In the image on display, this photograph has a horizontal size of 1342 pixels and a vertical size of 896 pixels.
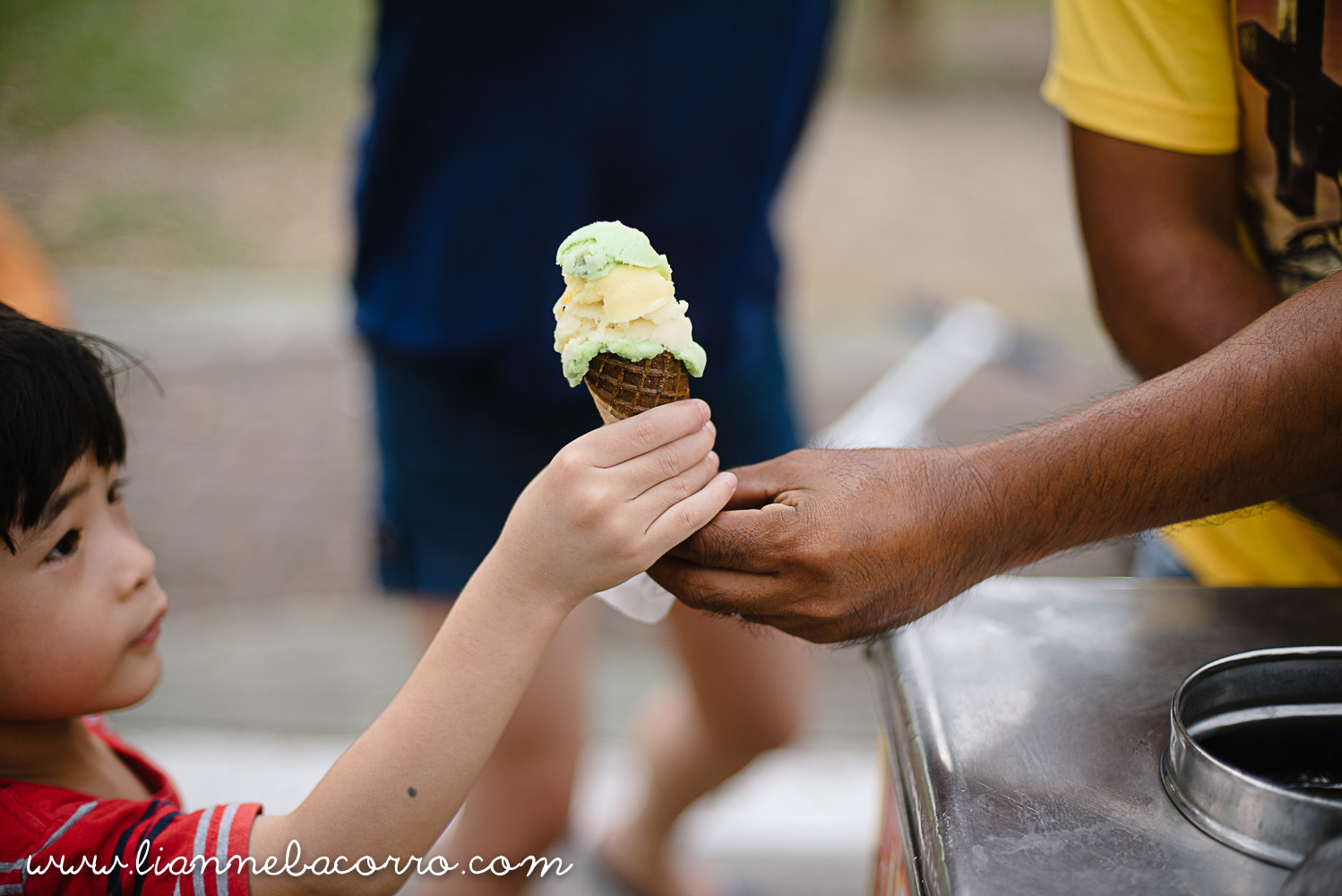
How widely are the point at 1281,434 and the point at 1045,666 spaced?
400 millimetres

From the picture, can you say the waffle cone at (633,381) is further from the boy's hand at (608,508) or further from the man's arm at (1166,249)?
the man's arm at (1166,249)

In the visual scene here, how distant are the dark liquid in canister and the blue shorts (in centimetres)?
111

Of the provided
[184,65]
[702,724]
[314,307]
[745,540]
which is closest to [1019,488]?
[745,540]

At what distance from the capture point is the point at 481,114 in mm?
1701

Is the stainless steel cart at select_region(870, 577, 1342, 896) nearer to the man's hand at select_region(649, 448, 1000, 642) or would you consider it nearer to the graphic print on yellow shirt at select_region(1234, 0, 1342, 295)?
the man's hand at select_region(649, 448, 1000, 642)

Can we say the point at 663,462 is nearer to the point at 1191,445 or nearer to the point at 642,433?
the point at 642,433

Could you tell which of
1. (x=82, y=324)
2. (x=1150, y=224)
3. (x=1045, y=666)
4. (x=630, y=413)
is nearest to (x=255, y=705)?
(x=630, y=413)

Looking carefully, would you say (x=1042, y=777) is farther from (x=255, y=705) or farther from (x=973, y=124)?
(x=973, y=124)

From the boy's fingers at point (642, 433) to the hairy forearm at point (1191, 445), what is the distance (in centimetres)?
36

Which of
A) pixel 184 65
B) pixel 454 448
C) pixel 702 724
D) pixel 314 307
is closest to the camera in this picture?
pixel 454 448

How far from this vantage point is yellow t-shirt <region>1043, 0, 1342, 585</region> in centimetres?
140

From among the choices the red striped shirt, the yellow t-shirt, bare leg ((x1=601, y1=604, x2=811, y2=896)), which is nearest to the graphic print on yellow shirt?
the yellow t-shirt

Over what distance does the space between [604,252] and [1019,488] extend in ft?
1.89

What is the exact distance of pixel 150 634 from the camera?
1.34 m
